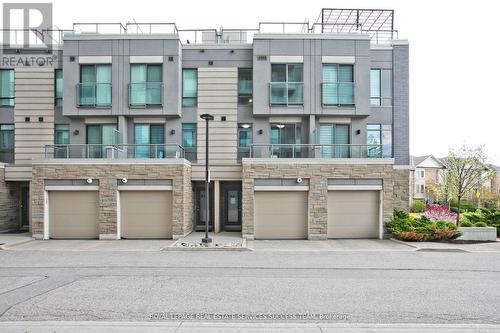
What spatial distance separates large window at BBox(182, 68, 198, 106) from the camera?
747 inches

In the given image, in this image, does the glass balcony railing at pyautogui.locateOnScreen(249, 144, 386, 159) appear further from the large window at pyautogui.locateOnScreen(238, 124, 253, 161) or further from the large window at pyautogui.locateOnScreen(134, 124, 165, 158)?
the large window at pyautogui.locateOnScreen(134, 124, 165, 158)

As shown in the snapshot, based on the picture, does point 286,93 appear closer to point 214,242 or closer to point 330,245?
point 330,245

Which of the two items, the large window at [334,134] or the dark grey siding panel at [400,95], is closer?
the large window at [334,134]

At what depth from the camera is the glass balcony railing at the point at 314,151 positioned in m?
16.8

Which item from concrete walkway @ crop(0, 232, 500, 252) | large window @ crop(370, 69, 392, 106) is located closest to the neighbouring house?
large window @ crop(370, 69, 392, 106)

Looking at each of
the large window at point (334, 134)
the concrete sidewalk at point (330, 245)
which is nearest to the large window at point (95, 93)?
the concrete sidewalk at point (330, 245)

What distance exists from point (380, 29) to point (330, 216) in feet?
36.6

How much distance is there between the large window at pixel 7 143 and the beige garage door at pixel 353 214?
17.0 m

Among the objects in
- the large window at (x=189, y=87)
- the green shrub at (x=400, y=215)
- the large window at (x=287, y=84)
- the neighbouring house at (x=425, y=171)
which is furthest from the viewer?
the neighbouring house at (x=425, y=171)

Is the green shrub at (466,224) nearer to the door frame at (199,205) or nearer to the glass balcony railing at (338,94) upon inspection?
the glass balcony railing at (338,94)

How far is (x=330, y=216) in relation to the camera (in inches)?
658

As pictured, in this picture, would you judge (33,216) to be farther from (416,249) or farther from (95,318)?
(416,249)

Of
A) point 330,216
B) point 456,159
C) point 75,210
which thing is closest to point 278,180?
point 330,216

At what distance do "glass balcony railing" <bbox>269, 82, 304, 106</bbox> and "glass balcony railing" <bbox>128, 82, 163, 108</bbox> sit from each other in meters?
5.71
